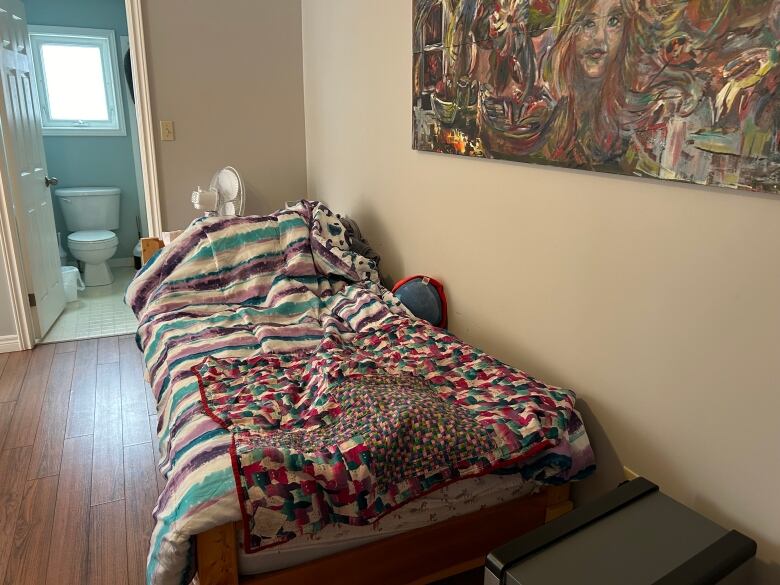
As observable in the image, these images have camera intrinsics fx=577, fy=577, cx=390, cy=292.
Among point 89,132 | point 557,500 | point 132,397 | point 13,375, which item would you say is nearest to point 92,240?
point 89,132

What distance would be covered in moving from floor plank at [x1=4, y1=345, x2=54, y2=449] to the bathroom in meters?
1.32

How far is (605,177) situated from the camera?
1.36 metres

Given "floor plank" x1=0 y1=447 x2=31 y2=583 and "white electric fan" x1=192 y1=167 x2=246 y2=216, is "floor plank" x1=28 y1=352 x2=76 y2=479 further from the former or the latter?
"white electric fan" x1=192 y1=167 x2=246 y2=216

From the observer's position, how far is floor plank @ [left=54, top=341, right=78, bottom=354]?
335cm

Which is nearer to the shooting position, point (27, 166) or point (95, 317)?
point (27, 166)

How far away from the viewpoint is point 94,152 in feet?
16.4

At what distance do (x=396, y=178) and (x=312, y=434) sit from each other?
1.31 metres

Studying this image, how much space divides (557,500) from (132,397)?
212cm

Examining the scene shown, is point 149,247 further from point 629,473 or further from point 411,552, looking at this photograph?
point 629,473

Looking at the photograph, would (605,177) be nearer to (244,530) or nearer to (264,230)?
(244,530)

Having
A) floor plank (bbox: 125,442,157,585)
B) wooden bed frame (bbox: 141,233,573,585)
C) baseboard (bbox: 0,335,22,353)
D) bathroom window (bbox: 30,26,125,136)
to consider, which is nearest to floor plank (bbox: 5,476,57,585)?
floor plank (bbox: 125,442,157,585)

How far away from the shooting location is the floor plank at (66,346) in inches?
132

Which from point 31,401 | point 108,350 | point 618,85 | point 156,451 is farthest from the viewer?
point 108,350

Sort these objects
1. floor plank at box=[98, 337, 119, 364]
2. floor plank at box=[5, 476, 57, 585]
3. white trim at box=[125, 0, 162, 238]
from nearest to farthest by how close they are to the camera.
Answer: floor plank at box=[5, 476, 57, 585] < white trim at box=[125, 0, 162, 238] < floor plank at box=[98, 337, 119, 364]
